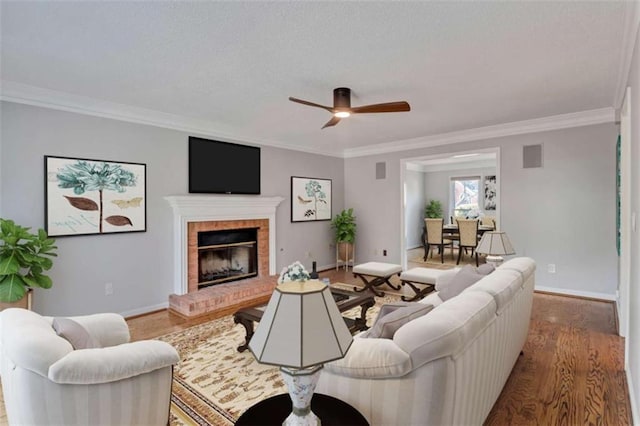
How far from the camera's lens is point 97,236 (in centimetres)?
379

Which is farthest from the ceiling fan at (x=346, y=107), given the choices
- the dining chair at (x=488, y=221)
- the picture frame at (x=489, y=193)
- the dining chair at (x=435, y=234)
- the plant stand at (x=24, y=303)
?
the picture frame at (x=489, y=193)

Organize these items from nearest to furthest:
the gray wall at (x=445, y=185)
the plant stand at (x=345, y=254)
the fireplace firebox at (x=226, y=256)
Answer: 1. the fireplace firebox at (x=226, y=256)
2. the plant stand at (x=345, y=254)
3. the gray wall at (x=445, y=185)

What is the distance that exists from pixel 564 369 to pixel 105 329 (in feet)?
11.0

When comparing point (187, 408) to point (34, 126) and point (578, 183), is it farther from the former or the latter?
point (578, 183)

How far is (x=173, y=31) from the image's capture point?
230 cm

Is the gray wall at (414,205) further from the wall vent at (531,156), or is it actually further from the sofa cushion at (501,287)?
the sofa cushion at (501,287)

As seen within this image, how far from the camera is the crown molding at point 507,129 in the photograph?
14.4ft

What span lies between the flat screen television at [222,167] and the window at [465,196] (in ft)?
22.8

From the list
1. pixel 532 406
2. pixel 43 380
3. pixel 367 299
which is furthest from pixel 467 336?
pixel 367 299

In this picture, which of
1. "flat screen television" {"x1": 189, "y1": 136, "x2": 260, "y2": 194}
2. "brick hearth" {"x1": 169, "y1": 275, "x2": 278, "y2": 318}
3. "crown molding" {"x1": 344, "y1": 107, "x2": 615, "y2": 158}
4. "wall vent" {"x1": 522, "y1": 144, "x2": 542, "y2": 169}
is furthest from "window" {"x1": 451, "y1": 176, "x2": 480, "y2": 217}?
"brick hearth" {"x1": 169, "y1": 275, "x2": 278, "y2": 318}

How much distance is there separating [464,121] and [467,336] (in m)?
4.05

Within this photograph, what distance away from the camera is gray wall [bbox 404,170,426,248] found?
9.94 meters

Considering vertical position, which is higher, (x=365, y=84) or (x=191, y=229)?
(x=365, y=84)

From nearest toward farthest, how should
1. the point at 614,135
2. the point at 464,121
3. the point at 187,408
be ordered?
1. the point at 187,408
2. the point at 614,135
3. the point at 464,121
